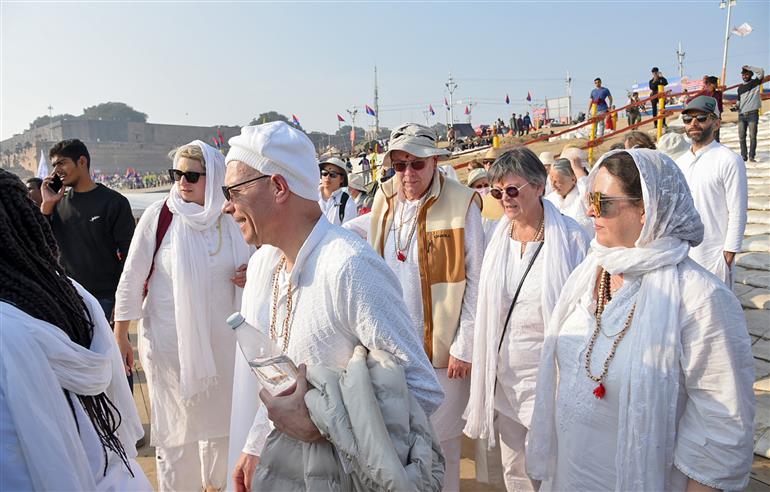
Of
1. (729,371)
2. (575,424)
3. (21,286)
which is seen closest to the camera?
(21,286)

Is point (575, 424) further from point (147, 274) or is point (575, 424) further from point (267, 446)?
point (147, 274)

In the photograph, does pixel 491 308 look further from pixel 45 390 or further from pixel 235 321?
pixel 45 390

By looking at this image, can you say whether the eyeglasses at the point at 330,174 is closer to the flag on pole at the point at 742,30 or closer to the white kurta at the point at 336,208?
the white kurta at the point at 336,208

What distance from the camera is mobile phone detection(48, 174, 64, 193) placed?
4270 millimetres

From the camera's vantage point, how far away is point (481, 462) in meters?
3.36

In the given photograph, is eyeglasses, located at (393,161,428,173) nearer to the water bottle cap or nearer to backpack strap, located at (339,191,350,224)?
the water bottle cap

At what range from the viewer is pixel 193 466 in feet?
11.3

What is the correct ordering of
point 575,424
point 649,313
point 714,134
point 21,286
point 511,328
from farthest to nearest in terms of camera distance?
1. point 714,134
2. point 511,328
3. point 575,424
4. point 649,313
5. point 21,286

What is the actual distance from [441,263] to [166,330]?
1.78 metres

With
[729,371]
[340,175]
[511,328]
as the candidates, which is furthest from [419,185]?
[340,175]

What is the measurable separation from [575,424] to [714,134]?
3.60m

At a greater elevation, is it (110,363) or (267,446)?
(110,363)

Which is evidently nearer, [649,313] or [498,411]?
[649,313]

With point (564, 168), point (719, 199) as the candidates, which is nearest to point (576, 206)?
point (564, 168)
